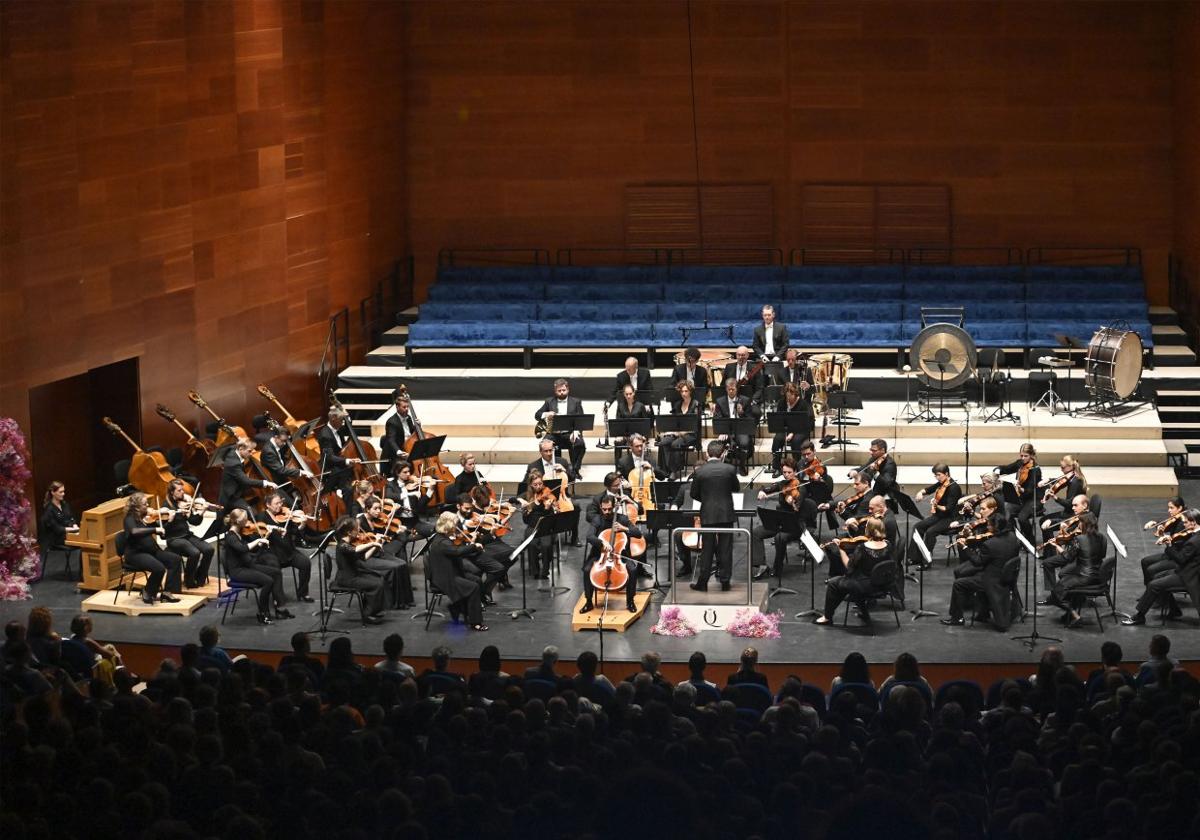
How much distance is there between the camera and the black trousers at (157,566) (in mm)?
15984

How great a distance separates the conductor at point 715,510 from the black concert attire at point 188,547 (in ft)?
14.3

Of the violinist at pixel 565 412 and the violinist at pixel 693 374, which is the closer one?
the violinist at pixel 565 412

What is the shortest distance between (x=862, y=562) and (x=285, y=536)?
16.4 feet

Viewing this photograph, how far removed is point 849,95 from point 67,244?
11.4 metres

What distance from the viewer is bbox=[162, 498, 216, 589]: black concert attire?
16234 mm

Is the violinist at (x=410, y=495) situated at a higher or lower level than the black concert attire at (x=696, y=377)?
lower

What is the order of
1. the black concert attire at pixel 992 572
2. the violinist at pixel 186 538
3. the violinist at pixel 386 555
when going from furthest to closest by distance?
the violinist at pixel 186 538, the violinist at pixel 386 555, the black concert attire at pixel 992 572

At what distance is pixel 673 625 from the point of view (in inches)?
603

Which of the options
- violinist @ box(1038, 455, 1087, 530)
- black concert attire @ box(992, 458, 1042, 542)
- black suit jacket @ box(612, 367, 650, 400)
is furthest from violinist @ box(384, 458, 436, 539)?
violinist @ box(1038, 455, 1087, 530)

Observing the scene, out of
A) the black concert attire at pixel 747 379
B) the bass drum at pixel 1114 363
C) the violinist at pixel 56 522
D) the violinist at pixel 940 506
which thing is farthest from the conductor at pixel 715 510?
the bass drum at pixel 1114 363

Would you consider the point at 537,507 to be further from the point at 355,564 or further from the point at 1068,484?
the point at 1068,484

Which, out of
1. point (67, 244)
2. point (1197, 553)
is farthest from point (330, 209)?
point (1197, 553)

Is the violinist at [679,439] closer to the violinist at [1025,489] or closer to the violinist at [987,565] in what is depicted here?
the violinist at [1025,489]

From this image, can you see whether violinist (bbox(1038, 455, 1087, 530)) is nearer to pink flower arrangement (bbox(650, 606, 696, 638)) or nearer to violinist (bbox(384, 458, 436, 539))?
pink flower arrangement (bbox(650, 606, 696, 638))
